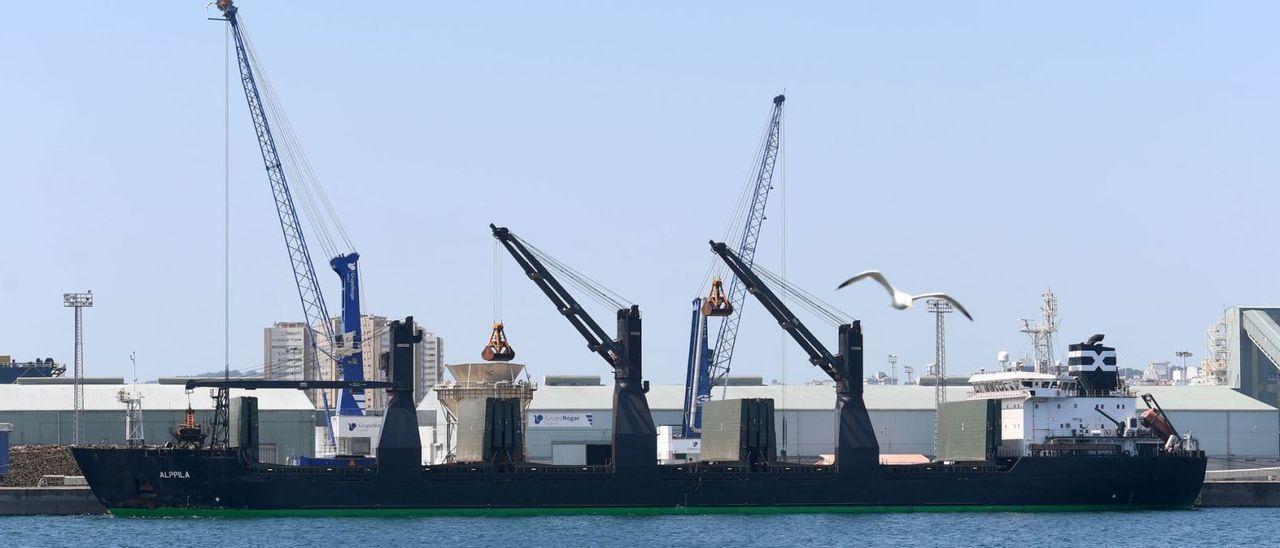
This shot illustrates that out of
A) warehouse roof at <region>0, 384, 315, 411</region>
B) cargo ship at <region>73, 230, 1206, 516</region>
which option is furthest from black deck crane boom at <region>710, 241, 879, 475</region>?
warehouse roof at <region>0, 384, 315, 411</region>

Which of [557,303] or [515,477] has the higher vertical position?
[557,303]

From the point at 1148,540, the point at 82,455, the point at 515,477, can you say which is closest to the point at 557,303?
the point at 515,477

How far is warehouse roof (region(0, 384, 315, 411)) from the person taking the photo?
10825 cm

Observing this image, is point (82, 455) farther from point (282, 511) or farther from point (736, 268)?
point (736, 268)

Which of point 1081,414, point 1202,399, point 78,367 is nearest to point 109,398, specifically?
point 78,367

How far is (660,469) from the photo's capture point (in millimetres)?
85500

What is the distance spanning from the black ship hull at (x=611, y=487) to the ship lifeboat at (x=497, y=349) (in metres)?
7.03

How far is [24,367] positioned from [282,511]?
113m

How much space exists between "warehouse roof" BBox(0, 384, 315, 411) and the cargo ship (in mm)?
23556

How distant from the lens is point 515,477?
84.4 m

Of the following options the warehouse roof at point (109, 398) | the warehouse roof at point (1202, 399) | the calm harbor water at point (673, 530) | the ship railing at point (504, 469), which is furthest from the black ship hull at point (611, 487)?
the warehouse roof at point (1202, 399)

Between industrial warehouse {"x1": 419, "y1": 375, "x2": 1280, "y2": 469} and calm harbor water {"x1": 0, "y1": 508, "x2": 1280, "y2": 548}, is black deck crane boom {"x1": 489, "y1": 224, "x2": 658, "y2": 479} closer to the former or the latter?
calm harbor water {"x1": 0, "y1": 508, "x2": 1280, "y2": 548}

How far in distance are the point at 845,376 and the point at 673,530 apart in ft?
46.7

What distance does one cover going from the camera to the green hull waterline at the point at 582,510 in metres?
82.9
